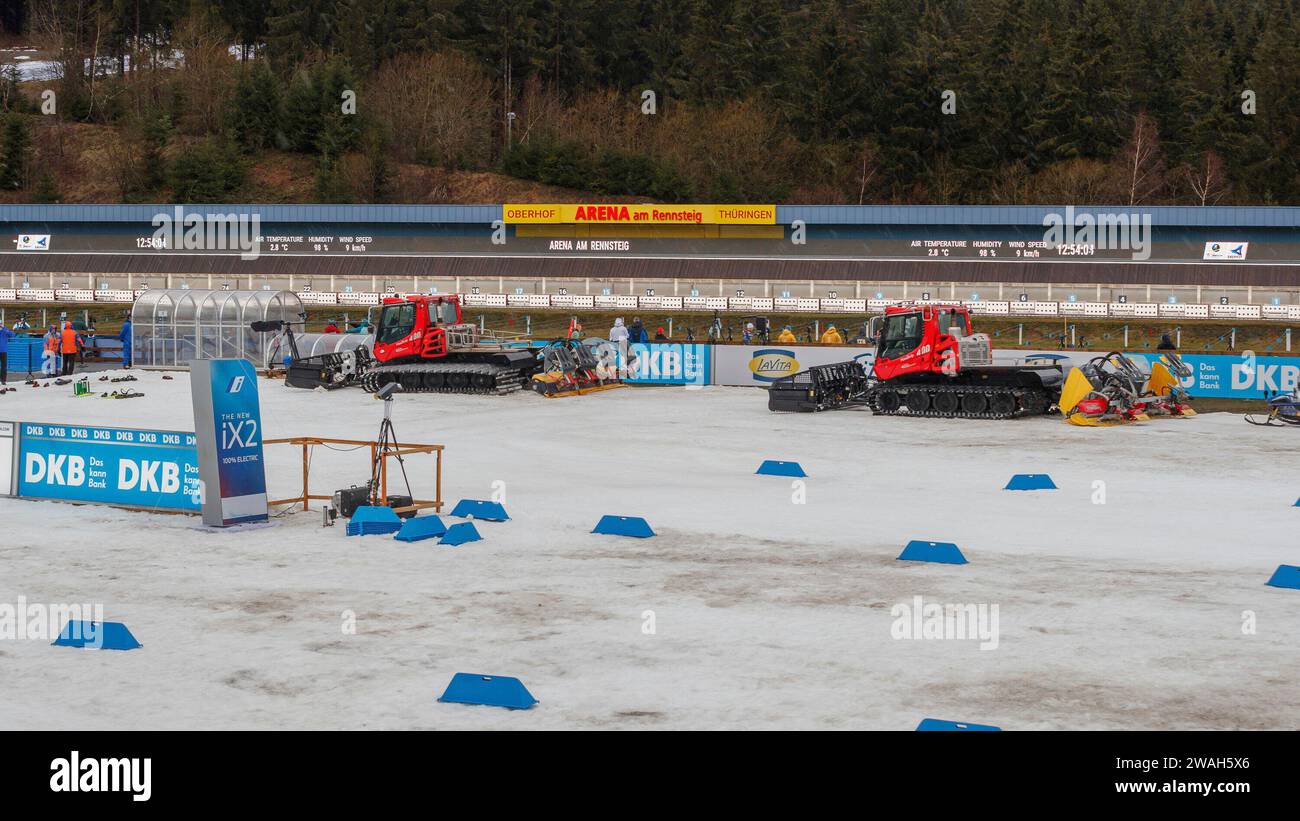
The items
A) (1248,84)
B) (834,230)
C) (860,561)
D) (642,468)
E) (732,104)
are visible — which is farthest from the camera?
(732,104)

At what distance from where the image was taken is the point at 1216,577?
14.1 meters

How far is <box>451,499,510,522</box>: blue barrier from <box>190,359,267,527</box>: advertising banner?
246 cm

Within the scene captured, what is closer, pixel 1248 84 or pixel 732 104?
pixel 1248 84

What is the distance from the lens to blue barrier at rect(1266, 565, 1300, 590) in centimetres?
1348

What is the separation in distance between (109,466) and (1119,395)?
2045 centimetres

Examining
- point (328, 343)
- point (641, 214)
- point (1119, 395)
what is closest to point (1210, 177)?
point (641, 214)

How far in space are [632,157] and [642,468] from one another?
75.7m

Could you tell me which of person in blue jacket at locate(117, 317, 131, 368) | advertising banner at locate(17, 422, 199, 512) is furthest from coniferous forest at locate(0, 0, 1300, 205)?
advertising banner at locate(17, 422, 199, 512)

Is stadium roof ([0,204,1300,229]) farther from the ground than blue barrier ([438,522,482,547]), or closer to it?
farther from the ground

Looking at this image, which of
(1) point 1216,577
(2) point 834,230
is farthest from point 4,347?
(2) point 834,230

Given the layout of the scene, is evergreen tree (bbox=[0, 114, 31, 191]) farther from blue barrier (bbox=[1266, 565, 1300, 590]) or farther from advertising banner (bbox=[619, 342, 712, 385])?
blue barrier (bbox=[1266, 565, 1300, 590])

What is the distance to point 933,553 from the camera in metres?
15.0

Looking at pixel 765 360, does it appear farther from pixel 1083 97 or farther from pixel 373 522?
pixel 1083 97

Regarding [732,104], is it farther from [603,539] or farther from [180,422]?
[603,539]
